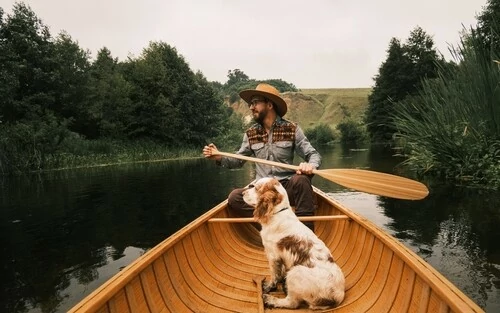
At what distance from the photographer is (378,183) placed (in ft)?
15.0

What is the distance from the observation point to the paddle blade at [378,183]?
430 cm

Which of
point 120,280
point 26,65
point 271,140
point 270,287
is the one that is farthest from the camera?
point 26,65

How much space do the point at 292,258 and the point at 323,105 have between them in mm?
135684

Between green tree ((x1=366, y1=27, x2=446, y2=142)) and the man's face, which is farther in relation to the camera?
green tree ((x1=366, y1=27, x2=446, y2=142))

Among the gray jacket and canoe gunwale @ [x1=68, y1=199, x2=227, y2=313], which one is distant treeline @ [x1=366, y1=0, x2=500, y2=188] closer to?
the gray jacket

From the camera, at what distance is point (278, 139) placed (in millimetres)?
4766

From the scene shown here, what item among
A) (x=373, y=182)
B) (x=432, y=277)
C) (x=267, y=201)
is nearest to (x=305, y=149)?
(x=373, y=182)

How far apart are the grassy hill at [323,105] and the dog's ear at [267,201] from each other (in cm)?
10789

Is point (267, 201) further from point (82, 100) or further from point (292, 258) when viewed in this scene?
point (82, 100)

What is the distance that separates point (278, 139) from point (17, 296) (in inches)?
172

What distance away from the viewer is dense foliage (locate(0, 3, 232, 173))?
26.2 m

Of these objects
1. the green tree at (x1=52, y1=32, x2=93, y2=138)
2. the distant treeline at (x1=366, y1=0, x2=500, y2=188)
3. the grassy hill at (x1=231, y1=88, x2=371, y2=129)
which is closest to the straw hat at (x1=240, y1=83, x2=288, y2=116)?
the distant treeline at (x1=366, y1=0, x2=500, y2=188)

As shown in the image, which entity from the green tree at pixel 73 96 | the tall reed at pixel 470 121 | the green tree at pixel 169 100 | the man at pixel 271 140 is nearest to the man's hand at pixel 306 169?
the man at pixel 271 140

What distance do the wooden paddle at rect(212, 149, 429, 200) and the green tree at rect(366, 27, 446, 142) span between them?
43.7 metres
